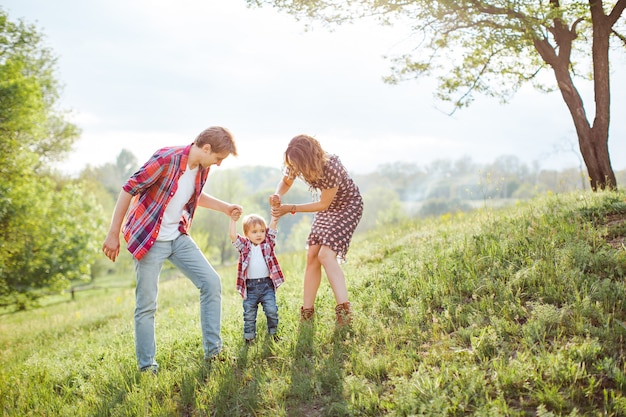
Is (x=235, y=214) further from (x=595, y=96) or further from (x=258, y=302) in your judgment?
(x=595, y=96)

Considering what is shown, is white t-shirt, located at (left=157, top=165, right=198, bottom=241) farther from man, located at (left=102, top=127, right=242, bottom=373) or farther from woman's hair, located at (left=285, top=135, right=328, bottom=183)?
woman's hair, located at (left=285, top=135, right=328, bottom=183)

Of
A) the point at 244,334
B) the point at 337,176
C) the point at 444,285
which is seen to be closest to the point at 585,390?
the point at 444,285

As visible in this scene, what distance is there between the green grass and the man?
418 millimetres

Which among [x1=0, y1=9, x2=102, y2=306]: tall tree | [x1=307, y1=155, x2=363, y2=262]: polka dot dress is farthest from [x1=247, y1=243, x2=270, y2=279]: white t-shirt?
[x1=0, y1=9, x2=102, y2=306]: tall tree

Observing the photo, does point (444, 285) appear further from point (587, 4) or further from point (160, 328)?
point (587, 4)

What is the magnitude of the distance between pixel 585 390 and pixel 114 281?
59.1 metres

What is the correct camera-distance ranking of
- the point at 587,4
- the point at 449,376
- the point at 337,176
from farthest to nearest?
the point at 587,4 → the point at 337,176 → the point at 449,376

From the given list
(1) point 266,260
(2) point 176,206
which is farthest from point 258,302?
(2) point 176,206

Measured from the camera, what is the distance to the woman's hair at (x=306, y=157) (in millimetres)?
4985

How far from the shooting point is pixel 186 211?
5.25 m

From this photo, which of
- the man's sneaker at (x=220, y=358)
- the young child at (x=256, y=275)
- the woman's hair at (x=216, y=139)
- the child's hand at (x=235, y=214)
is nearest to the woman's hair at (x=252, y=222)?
the young child at (x=256, y=275)

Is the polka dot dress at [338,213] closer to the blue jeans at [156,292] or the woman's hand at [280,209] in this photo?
the woman's hand at [280,209]

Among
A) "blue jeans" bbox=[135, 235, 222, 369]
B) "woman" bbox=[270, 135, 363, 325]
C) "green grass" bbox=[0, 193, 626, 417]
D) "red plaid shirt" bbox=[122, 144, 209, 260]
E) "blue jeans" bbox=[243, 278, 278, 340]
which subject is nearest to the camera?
"green grass" bbox=[0, 193, 626, 417]

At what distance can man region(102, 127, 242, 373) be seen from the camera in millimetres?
4691
